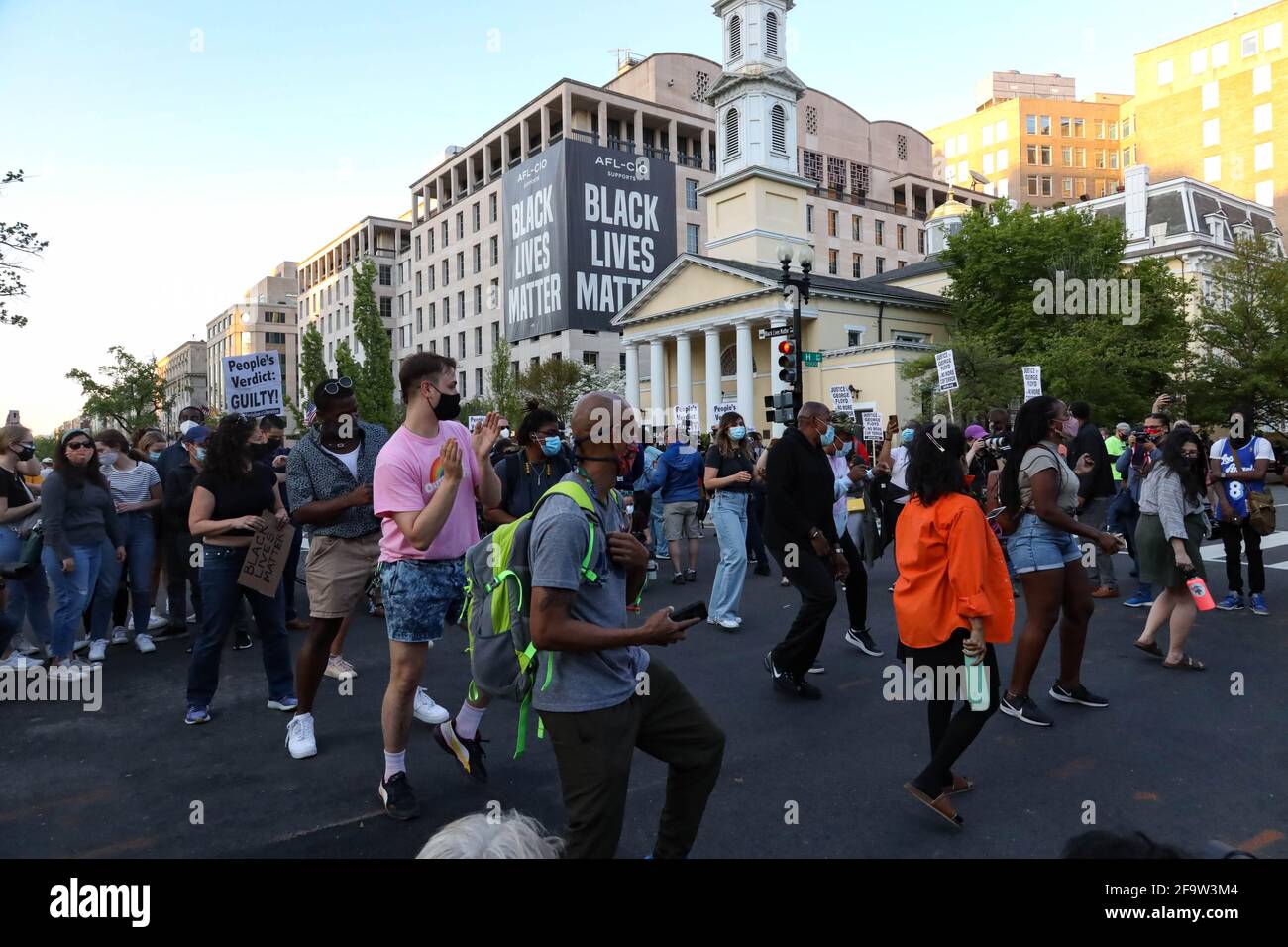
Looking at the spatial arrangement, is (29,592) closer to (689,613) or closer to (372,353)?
(689,613)

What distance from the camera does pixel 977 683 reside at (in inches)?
146

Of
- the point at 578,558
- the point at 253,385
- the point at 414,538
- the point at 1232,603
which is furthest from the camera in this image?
the point at 253,385

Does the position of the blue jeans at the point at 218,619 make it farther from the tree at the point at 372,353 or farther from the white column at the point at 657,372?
the white column at the point at 657,372

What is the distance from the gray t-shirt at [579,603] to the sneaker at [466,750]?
6.29ft

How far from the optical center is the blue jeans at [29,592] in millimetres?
6273

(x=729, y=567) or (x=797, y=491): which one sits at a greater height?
(x=797, y=491)

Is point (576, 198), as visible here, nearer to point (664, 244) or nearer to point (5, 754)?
point (664, 244)

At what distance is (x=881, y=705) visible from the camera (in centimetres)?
545

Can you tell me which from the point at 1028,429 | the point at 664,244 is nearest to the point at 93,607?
the point at 1028,429

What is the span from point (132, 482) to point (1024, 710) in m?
7.68

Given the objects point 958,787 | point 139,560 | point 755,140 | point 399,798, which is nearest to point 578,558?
point 399,798

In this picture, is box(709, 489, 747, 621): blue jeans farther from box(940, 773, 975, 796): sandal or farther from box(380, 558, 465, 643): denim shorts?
box(380, 558, 465, 643): denim shorts

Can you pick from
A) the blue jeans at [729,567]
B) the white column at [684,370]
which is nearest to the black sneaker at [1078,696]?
the blue jeans at [729,567]

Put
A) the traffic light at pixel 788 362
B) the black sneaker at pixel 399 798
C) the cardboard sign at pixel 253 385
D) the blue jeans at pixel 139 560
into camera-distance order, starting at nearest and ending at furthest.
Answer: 1. the black sneaker at pixel 399 798
2. the blue jeans at pixel 139 560
3. the cardboard sign at pixel 253 385
4. the traffic light at pixel 788 362
